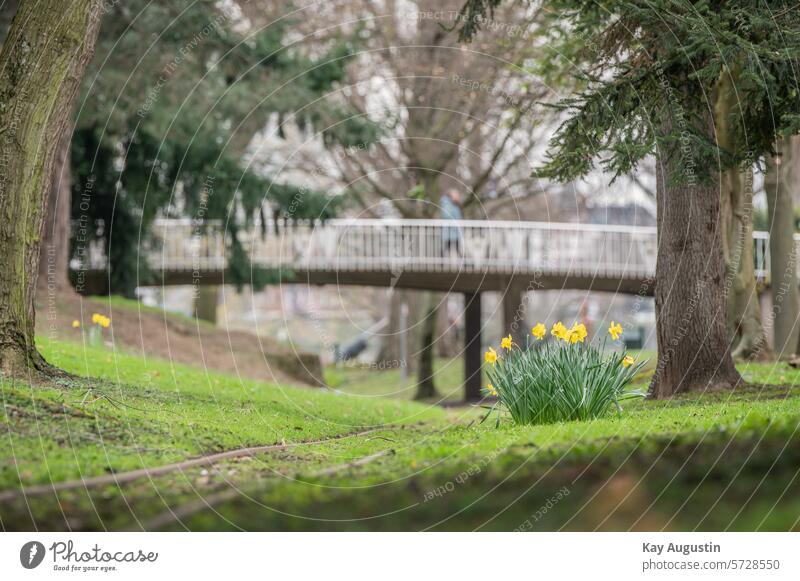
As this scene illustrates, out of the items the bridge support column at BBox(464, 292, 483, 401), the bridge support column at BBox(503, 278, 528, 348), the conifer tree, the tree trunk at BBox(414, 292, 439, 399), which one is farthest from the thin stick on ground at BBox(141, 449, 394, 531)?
the tree trunk at BBox(414, 292, 439, 399)

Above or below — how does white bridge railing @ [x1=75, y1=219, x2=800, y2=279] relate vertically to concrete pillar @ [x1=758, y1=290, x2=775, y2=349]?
above

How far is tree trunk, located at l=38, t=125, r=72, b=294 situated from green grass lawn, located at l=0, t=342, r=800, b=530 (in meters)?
8.92

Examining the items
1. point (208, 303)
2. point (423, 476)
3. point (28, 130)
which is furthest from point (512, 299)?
point (423, 476)

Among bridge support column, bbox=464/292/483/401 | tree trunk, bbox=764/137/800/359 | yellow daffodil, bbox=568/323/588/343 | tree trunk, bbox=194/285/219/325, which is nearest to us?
yellow daffodil, bbox=568/323/588/343

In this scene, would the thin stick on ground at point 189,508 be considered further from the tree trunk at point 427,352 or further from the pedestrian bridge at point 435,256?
Answer: the tree trunk at point 427,352

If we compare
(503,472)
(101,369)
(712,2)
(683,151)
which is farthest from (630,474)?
(101,369)

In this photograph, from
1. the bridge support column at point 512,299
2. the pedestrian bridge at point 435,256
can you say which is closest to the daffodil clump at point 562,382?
the pedestrian bridge at point 435,256

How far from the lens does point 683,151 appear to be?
7.79 m

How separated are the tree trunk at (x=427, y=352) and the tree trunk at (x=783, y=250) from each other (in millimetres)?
10823

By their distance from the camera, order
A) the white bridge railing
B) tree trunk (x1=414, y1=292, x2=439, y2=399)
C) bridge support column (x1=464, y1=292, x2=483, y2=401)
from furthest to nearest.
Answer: tree trunk (x1=414, y1=292, x2=439, y2=399) < bridge support column (x1=464, y1=292, x2=483, y2=401) < the white bridge railing

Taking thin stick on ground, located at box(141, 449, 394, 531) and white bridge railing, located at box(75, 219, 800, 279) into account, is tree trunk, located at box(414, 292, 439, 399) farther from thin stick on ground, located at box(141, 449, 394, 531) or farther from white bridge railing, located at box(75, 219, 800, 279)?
thin stick on ground, located at box(141, 449, 394, 531)

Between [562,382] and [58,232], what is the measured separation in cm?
1162

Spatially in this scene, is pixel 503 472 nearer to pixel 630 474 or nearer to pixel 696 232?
pixel 630 474

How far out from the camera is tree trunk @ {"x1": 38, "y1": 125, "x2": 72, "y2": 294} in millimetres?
15438
